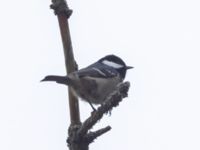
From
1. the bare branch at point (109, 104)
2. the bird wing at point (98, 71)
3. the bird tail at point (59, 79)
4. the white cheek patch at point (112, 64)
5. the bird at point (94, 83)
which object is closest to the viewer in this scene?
the bare branch at point (109, 104)

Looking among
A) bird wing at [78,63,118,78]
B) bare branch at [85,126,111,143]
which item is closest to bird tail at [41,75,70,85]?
bird wing at [78,63,118,78]

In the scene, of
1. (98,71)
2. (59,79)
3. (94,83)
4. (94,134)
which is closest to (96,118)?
(94,134)

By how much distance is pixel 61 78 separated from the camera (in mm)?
3271

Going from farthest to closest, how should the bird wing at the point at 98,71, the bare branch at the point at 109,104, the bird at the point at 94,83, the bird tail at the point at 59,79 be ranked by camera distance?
the bird wing at the point at 98,71, the bird at the point at 94,83, the bird tail at the point at 59,79, the bare branch at the point at 109,104

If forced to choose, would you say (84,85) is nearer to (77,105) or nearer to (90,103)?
(90,103)

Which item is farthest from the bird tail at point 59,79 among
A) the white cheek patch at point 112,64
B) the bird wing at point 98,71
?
the white cheek patch at point 112,64

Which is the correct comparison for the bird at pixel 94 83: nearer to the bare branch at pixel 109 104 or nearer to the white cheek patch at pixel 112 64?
the white cheek patch at pixel 112 64

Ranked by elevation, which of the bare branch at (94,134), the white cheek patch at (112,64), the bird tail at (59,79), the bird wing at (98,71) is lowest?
the bare branch at (94,134)

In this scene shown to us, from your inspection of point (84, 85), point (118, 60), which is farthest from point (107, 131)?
point (118, 60)

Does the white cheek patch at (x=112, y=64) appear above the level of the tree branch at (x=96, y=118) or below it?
above

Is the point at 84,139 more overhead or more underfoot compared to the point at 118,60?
more underfoot

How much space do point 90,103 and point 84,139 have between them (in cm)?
164

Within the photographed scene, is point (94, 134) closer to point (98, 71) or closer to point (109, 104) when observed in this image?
point (109, 104)

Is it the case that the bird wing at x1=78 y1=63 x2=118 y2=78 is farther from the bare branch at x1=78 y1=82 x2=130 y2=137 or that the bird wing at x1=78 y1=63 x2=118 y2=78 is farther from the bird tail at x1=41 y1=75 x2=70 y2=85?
the bare branch at x1=78 y1=82 x2=130 y2=137
